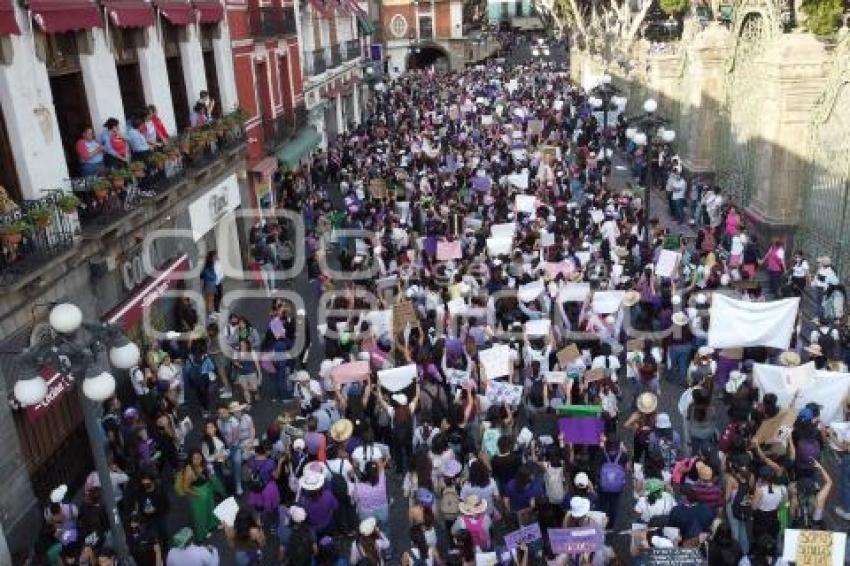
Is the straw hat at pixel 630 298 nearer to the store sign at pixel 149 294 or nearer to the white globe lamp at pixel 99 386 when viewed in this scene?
the store sign at pixel 149 294

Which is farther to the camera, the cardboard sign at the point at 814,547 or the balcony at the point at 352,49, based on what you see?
the balcony at the point at 352,49

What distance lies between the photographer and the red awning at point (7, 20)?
34.1 ft

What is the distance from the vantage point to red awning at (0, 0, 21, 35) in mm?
10383

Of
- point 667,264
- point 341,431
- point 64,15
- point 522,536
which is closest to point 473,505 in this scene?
point 522,536

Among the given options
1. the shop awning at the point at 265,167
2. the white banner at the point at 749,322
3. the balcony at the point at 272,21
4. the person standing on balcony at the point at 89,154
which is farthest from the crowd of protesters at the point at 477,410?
the balcony at the point at 272,21

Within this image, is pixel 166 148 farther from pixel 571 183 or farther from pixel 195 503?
pixel 571 183

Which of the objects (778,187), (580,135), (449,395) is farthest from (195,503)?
(580,135)

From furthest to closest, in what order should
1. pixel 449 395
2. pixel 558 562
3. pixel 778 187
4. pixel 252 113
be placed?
1. pixel 252 113
2. pixel 778 187
3. pixel 449 395
4. pixel 558 562

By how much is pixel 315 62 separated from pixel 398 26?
41791 mm

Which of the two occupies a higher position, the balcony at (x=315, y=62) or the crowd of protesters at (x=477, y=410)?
the balcony at (x=315, y=62)

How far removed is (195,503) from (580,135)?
951 inches

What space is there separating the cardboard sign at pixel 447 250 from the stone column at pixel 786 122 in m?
7.23

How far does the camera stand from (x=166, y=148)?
14969mm

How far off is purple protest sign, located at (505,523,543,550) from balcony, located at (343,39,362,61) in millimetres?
35710
